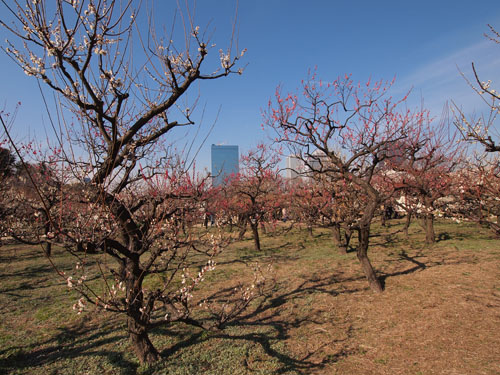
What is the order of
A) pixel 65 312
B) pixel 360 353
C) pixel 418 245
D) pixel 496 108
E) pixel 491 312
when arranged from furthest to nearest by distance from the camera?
pixel 418 245, pixel 65 312, pixel 491 312, pixel 360 353, pixel 496 108

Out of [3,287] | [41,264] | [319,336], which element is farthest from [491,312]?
[41,264]

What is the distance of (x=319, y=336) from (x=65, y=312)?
677 centimetres

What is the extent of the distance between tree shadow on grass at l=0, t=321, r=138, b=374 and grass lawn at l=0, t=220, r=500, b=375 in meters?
0.02

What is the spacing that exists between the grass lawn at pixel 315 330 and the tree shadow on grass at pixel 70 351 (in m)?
0.02

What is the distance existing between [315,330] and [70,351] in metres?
5.03

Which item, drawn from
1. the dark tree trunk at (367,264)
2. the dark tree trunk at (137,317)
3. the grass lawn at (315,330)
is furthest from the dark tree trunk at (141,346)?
the dark tree trunk at (367,264)

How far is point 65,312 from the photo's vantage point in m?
7.42

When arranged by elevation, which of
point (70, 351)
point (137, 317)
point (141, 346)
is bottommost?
point (70, 351)

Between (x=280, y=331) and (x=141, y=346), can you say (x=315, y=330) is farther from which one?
(x=141, y=346)

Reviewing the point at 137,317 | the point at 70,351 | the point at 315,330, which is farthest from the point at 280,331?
the point at 70,351

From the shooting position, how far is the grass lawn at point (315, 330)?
4.59m

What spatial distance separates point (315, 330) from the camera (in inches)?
225

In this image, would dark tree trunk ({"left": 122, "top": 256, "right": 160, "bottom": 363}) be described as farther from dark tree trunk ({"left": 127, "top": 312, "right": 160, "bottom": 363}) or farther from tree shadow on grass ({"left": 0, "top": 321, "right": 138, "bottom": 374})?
tree shadow on grass ({"left": 0, "top": 321, "right": 138, "bottom": 374})

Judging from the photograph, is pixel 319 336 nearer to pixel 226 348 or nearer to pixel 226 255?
pixel 226 348
